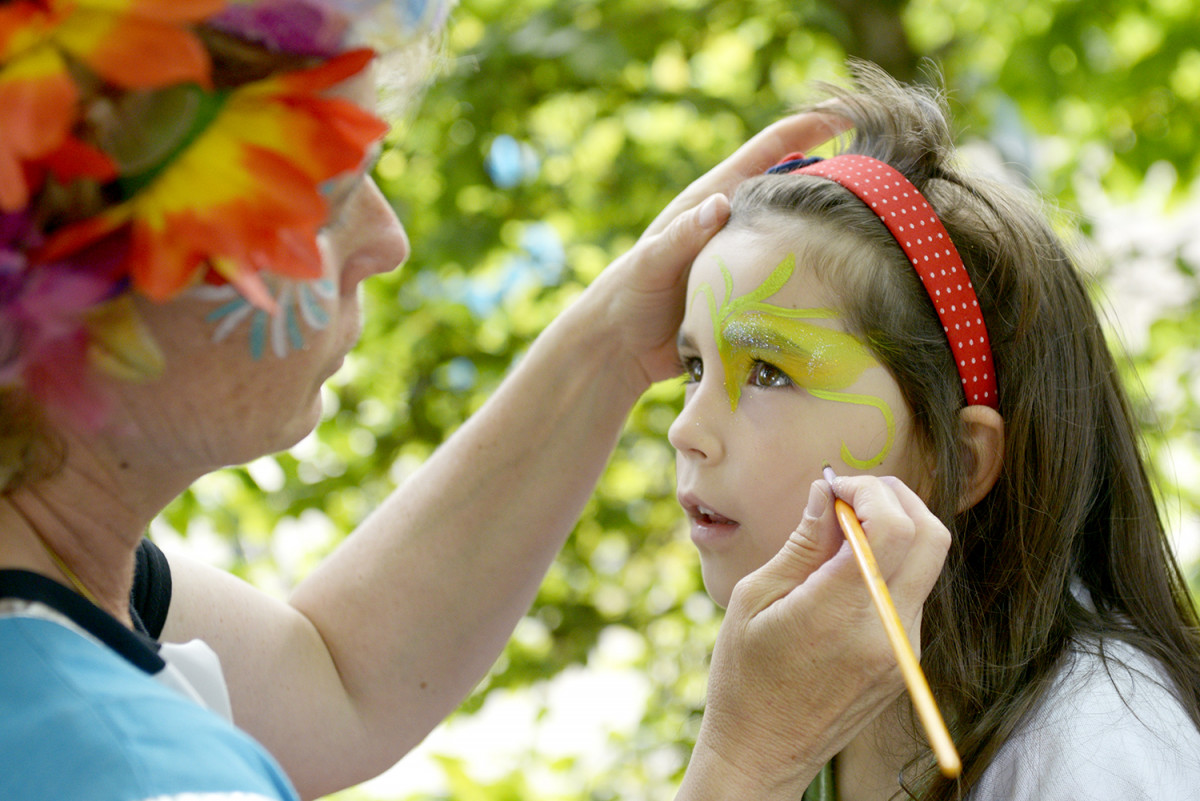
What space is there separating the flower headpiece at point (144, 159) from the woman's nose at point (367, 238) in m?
0.19

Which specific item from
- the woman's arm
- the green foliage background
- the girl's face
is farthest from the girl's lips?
the green foliage background

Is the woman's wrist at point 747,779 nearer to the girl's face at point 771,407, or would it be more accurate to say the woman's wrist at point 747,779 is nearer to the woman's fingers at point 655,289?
the girl's face at point 771,407

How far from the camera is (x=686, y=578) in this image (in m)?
3.42

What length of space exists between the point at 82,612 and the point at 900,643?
73cm

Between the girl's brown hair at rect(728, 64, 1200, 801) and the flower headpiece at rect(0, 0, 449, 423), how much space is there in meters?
0.86

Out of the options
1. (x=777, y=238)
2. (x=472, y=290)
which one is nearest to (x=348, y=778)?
(x=777, y=238)

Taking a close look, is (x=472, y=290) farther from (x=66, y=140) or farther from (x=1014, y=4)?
(x=66, y=140)

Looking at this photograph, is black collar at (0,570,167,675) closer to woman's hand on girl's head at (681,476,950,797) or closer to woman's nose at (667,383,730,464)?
woman's hand on girl's head at (681,476,950,797)

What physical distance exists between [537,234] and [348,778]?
1.78m

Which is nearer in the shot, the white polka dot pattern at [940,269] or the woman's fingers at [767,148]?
the white polka dot pattern at [940,269]

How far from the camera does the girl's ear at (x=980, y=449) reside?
59.6 inches

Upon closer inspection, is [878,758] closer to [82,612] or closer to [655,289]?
[655,289]

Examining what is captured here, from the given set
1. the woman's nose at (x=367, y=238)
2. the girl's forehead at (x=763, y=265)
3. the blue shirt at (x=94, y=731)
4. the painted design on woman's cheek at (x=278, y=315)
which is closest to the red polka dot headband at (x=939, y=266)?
the girl's forehead at (x=763, y=265)

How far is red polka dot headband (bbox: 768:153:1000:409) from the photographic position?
4.97 ft
